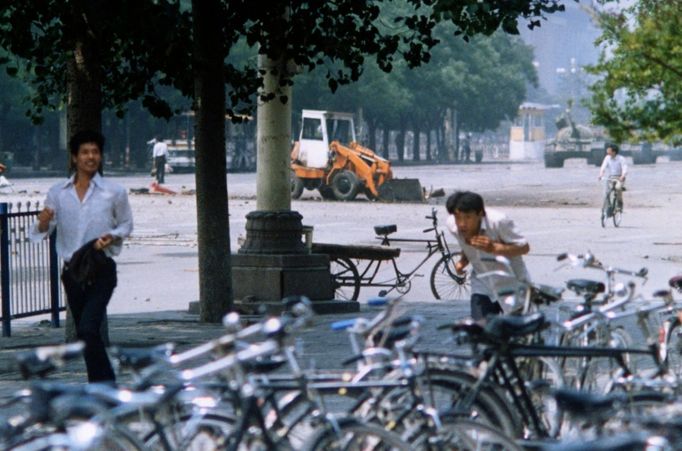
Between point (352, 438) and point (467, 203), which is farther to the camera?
point (467, 203)

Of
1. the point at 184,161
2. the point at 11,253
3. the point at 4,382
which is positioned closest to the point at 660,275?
the point at 11,253

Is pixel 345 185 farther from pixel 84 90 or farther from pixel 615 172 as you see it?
pixel 84 90

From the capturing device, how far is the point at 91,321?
30.0 feet

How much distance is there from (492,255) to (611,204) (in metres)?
23.1

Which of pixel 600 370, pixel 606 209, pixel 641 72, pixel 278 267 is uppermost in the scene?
pixel 641 72

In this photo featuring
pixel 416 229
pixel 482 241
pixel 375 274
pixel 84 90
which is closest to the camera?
pixel 482 241

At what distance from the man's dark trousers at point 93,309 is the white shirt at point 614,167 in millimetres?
23809

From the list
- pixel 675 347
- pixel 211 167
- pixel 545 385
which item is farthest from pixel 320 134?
pixel 545 385

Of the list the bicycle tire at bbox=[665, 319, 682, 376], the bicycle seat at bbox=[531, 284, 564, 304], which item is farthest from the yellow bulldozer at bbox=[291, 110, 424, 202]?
the bicycle seat at bbox=[531, 284, 564, 304]

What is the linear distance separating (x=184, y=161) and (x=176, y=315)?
55.1 meters

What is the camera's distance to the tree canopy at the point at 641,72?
18.3 meters

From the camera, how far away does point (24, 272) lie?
1510 cm

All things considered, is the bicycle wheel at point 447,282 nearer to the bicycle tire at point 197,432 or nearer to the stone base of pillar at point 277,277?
the stone base of pillar at point 277,277

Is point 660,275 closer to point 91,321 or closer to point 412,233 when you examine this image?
point 412,233
